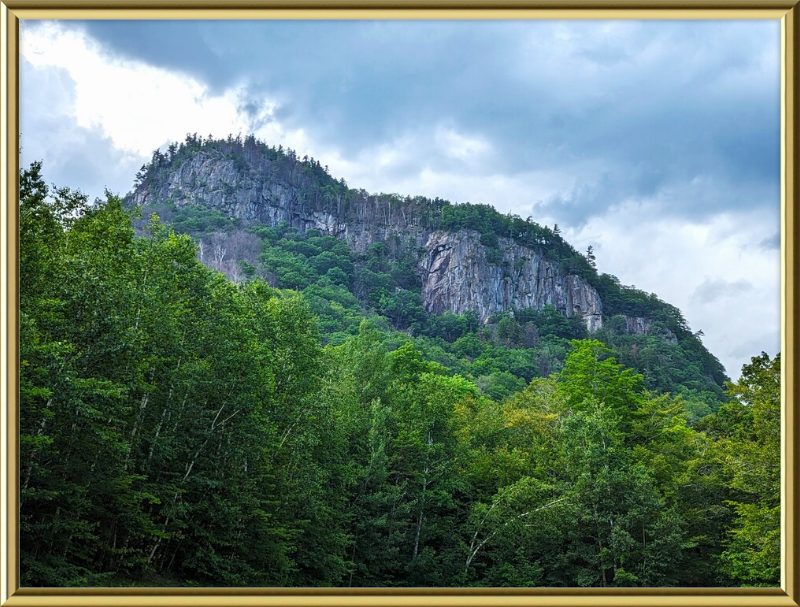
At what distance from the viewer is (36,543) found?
8445mm

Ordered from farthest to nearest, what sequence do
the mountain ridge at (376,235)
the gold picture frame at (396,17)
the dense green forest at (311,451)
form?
the mountain ridge at (376,235), the dense green forest at (311,451), the gold picture frame at (396,17)

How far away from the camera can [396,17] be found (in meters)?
3.56

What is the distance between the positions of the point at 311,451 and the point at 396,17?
41.8 feet

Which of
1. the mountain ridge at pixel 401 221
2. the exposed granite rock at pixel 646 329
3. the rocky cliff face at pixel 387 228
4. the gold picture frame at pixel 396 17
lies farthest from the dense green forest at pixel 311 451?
the rocky cliff face at pixel 387 228

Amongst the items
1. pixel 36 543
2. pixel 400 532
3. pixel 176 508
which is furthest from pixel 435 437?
pixel 36 543

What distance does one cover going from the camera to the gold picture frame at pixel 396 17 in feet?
11.3

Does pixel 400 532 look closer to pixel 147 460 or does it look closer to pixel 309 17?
pixel 147 460

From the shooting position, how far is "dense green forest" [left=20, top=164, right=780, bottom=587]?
29.7ft

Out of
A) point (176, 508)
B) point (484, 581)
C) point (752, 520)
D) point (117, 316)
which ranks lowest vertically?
point (484, 581)

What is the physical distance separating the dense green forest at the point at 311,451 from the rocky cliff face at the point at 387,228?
77.6 ft

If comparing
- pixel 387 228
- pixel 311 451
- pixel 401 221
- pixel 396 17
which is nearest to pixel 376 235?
pixel 387 228

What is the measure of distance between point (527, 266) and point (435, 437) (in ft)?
125

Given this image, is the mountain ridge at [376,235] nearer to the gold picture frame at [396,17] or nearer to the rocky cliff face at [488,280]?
the rocky cliff face at [488,280]

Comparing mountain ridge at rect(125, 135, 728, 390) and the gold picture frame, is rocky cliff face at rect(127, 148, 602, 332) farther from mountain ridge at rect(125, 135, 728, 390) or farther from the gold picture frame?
the gold picture frame
